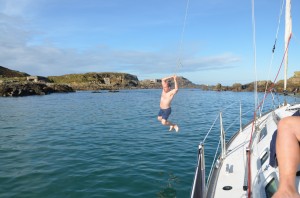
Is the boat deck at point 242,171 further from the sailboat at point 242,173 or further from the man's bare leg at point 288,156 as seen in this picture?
the man's bare leg at point 288,156

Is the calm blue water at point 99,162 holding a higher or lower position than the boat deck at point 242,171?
lower

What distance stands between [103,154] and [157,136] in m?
5.98

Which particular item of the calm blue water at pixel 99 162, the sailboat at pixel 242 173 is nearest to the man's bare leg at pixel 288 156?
the sailboat at pixel 242 173

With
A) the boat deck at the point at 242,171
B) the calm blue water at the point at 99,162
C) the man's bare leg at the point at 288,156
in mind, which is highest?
the man's bare leg at the point at 288,156

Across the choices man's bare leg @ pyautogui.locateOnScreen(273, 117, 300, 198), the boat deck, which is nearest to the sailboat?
the boat deck

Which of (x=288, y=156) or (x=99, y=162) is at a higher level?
(x=288, y=156)

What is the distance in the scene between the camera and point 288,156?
13.3 feet

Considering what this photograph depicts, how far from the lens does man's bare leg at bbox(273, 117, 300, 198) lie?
154 inches

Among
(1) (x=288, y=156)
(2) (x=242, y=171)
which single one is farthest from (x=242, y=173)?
(1) (x=288, y=156)

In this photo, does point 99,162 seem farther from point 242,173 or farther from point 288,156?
point 288,156

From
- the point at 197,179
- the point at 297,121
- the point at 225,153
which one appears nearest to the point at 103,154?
the point at 225,153

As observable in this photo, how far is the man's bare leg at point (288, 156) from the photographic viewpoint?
3911mm

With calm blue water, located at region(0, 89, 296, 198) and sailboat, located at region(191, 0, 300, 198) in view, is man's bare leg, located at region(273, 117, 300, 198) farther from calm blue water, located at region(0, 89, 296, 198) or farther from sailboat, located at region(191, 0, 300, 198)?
calm blue water, located at region(0, 89, 296, 198)

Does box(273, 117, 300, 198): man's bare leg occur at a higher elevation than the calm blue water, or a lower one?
higher
